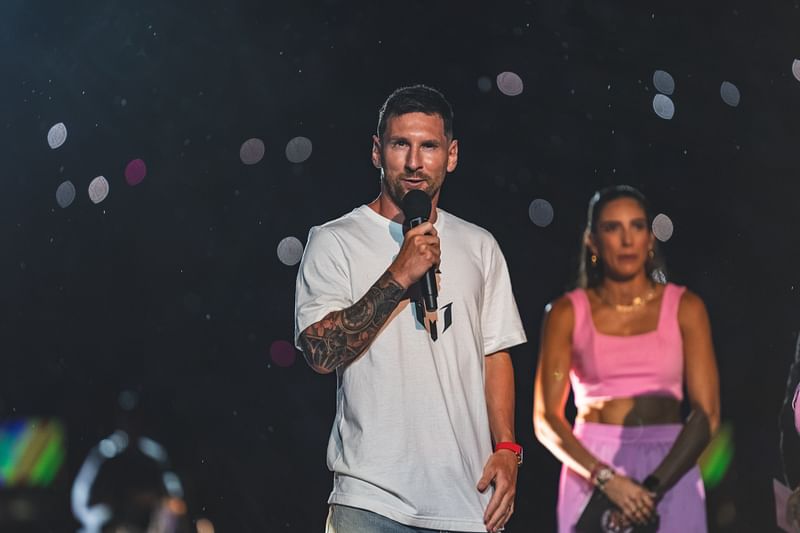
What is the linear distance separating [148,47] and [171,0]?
0.19m

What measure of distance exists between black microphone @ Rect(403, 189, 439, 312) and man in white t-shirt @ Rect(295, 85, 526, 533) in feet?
0.16

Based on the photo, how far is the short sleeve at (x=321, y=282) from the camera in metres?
1.76

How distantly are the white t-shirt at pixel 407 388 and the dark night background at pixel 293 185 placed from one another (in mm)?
969

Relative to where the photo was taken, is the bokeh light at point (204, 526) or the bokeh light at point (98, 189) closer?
the bokeh light at point (204, 526)

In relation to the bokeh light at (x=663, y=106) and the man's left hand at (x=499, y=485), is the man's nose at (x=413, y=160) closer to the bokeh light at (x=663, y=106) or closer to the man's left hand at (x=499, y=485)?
the man's left hand at (x=499, y=485)

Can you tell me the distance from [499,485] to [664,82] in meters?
1.68

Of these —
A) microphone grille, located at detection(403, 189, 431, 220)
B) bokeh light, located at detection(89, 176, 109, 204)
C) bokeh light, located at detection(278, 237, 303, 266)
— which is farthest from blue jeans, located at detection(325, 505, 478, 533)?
bokeh light, located at detection(89, 176, 109, 204)

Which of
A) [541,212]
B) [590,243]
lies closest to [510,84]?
[541,212]

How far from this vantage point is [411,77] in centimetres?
311

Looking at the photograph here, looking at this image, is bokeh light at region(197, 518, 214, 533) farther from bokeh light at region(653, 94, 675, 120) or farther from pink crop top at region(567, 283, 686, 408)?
bokeh light at region(653, 94, 675, 120)

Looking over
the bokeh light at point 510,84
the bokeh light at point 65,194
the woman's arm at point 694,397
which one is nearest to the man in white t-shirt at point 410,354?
the woman's arm at point 694,397

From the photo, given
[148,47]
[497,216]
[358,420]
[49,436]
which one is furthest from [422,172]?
[49,436]

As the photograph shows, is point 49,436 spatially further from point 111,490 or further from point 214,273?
→ point 214,273

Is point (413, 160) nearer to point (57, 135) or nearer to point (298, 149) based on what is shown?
point (298, 149)
